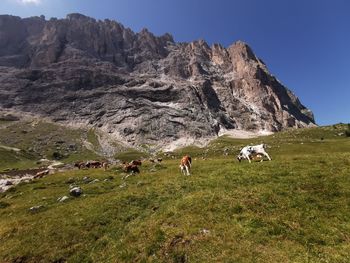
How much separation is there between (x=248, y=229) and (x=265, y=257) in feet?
8.37

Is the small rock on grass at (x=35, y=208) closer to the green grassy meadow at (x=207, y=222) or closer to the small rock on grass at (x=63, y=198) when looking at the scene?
the green grassy meadow at (x=207, y=222)

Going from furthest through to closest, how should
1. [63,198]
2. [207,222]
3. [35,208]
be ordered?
[63,198] → [35,208] → [207,222]

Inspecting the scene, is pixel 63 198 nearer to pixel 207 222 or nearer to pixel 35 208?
pixel 35 208

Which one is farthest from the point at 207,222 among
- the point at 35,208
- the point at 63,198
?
the point at 35,208

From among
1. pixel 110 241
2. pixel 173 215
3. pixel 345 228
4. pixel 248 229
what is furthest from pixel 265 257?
pixel 110 241

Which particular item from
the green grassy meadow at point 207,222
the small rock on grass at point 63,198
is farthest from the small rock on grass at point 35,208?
the small rock on grass at point 63,198

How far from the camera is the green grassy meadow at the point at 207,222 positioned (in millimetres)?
14656

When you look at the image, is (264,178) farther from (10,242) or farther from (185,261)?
(10,242)

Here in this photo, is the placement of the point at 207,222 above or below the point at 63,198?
above

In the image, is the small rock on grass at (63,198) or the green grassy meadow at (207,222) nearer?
the green grassy meadow at (207,222)

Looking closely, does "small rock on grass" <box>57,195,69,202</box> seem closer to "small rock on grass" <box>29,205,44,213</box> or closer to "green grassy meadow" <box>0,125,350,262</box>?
"green grassy meadow" <box>0,125,350,262</box>

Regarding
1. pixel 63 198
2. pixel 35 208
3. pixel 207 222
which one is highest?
pixel 207 222

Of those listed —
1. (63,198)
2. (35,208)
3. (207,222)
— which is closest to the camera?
(207,222)

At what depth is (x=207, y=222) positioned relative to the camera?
56.4 feet
